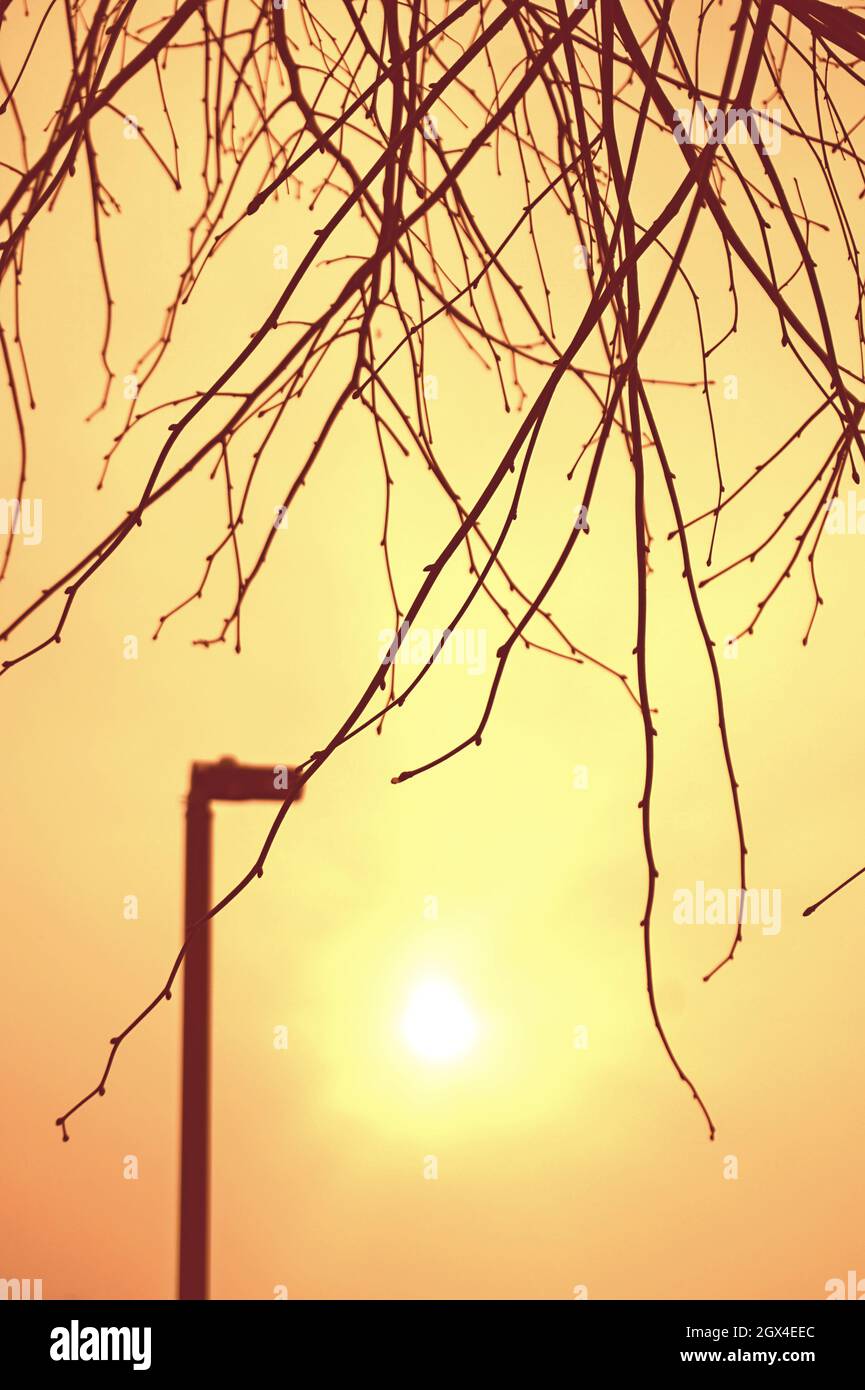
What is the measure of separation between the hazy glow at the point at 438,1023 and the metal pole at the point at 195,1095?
Answer: 0.29 meters

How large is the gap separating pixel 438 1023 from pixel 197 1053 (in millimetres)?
334

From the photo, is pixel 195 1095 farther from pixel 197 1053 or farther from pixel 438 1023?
pixel 438 1023

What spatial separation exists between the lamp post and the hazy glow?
29 cm

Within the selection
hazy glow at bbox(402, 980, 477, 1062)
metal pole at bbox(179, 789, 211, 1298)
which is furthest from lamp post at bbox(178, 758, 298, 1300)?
hazy glow at bbox(402, 980, 477, 1062)

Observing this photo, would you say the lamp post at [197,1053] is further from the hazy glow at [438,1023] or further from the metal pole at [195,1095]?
the hazy glow at [438,1023]

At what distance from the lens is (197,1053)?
60.1 inches

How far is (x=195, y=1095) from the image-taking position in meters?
1.48

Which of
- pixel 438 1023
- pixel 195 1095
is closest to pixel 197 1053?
pixel 195 1095

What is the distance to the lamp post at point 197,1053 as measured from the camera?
4.83 feet
